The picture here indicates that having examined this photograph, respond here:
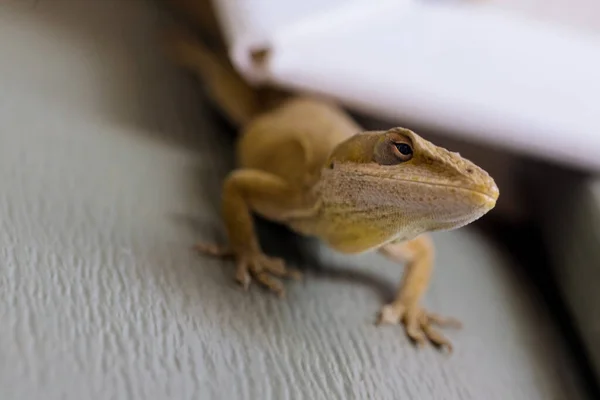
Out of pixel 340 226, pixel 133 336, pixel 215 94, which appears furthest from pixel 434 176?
pixel 215 94

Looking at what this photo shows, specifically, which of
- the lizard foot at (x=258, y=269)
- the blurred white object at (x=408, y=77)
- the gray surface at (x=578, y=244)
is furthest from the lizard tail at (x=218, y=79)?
the gray surface at (x=578, y=244)

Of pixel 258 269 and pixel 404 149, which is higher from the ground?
pixel 404 149

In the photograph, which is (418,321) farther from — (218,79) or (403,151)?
(218,79)

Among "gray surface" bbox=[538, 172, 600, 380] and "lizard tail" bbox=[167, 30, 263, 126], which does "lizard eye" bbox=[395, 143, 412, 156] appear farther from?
"lizard tail" bbox=[167, 30, 263, 126]

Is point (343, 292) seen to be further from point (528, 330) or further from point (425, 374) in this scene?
point (528, 330)

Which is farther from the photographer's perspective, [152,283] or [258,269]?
[258,269]

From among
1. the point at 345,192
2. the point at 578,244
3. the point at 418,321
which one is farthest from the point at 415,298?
the point at 578,244
